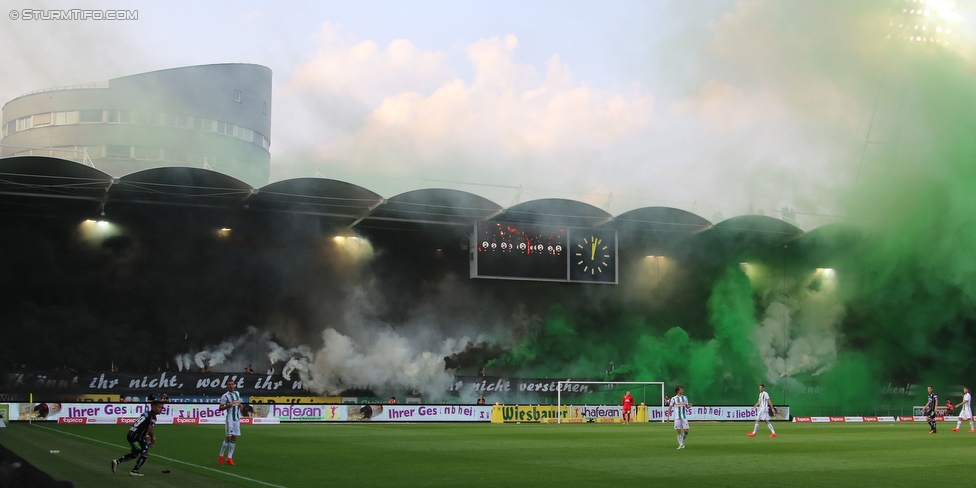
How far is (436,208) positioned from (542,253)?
6221 millimetres

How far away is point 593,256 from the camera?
47.2m

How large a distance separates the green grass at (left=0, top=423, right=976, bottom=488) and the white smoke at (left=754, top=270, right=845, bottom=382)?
2534 centimetres

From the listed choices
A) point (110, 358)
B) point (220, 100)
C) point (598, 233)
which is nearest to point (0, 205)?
point (110, 358)

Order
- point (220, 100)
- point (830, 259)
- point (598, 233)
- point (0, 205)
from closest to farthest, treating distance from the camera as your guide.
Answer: point (0, 205) → point (598, 233) → point (830, 259) → point (220, 100)

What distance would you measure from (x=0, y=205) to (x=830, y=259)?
151 ft

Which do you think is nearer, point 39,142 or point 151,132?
point 151,132

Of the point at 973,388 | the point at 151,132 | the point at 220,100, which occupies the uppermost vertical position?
the point at 220,100

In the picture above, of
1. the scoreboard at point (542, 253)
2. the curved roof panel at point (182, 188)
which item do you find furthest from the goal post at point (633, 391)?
the curved roof panel at point (182, 188)

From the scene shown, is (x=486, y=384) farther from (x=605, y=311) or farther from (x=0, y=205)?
(x=0, y=205)

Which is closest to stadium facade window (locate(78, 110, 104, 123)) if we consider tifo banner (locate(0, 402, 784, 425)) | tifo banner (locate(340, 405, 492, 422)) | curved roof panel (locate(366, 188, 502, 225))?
curved roof panel (locate(366, 188, 502, 225))

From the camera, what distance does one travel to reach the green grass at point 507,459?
48.4ft

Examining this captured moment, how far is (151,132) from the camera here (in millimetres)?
53844

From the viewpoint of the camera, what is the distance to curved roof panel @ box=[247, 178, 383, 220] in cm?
4184

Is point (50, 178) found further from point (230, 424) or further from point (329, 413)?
point (230, 424)
